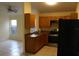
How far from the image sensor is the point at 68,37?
0.40 meters

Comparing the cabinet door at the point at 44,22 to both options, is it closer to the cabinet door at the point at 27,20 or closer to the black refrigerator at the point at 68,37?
the cabinet door at the point at 27,20

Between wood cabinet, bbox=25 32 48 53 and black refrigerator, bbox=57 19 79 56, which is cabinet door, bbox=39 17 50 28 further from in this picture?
black refrigerator, bbox=57 19 79 56

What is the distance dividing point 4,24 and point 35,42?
454 millimetres

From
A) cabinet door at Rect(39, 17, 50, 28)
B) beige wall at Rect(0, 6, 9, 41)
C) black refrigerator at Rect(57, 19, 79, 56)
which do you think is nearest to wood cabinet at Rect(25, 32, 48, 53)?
cabinet door at Rect(39, 17, 50, 28)

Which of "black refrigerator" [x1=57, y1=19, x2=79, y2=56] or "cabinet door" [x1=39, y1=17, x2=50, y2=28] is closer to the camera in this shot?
"black refrigerator" [x1=57, y1=19, x2=79, y2=56]

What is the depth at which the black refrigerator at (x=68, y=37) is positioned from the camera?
39 centimetres

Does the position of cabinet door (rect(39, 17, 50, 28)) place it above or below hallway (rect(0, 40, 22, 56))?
A: above

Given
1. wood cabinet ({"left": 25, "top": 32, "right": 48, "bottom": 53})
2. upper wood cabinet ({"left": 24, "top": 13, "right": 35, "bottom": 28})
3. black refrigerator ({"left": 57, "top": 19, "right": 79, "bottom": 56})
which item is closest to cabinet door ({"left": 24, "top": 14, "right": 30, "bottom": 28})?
upper wood cabinet ({"left": 24, "top": 13, "right": 35, "bottom": 28})

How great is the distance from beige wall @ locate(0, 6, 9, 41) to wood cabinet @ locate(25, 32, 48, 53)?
213 millimetres

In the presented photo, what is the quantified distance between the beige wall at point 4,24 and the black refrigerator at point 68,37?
79 cm

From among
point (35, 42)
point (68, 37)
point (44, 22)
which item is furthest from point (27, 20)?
point (68, 37)

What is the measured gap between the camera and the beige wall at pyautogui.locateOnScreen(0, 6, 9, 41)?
1106mm

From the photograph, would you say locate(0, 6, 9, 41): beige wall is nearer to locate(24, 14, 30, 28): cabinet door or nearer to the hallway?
the hallway

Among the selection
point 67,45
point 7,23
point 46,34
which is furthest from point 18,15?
point 67,45
